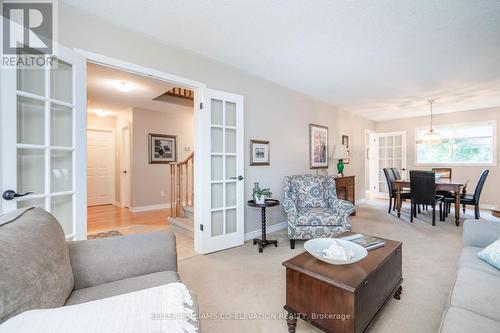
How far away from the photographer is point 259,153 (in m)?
3.54

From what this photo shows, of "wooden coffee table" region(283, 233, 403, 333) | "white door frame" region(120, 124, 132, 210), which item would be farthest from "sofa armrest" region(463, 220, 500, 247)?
"white door frame" region(120, 124, 132, 210)

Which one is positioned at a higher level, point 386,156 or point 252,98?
point 252,98

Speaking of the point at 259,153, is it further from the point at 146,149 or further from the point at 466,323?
the point at 146,149

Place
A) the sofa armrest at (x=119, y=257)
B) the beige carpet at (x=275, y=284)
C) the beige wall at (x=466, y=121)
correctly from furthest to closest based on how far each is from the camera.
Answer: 1. the beige wall at (x=466, y=121)
2. the beige carpet at (x=275, y=284)
3. the sofa armrest at (x=119, y=257)

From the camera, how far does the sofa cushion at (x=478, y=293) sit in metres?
1.07

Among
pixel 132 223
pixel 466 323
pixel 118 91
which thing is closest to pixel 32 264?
pixel 466 323

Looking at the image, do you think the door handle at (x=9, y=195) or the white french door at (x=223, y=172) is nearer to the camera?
the door handle at (x=9, y=195)

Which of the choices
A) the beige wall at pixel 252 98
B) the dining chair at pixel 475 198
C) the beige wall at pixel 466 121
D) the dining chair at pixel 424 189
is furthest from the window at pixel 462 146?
the beige wall at pixel 252 98

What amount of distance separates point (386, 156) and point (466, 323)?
A: 690cm

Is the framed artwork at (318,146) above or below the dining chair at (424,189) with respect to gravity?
above

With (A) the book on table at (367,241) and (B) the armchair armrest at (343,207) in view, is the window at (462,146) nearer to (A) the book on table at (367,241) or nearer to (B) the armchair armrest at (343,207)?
(B) the armchair armrest at (343,207)

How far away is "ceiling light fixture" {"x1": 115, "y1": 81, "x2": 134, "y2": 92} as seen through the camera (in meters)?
3.80

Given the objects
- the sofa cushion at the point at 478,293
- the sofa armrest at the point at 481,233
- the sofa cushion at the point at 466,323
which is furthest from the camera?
the sofa armrest at the point at 481,233

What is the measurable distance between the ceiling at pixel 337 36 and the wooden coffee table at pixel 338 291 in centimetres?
202
